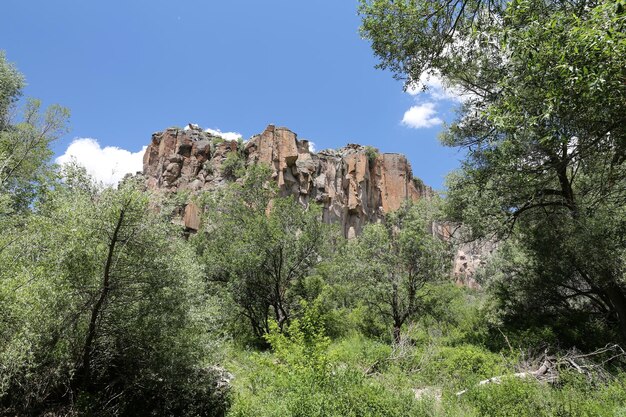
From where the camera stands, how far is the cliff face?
46256mm

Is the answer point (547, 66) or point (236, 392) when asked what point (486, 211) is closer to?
point (547, 66)

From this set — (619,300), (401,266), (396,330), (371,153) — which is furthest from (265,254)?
(371,153)

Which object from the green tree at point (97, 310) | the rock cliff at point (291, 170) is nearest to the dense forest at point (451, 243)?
the green tree at point (97, 310)

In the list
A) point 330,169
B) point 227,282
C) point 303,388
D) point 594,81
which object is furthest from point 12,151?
point 330,169

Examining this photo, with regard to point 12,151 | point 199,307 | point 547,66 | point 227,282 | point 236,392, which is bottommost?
point 236,392

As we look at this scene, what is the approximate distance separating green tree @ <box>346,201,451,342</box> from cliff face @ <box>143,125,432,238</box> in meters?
23.7

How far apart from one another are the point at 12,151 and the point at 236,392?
13.5m

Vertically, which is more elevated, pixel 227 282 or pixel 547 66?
pixel 547 66

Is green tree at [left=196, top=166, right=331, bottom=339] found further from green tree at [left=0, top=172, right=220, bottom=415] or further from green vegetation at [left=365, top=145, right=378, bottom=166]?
green vegetation at [left=365, top=145, right=378, bottom=166]

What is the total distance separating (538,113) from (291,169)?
45969 mm

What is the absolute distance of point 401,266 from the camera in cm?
1702

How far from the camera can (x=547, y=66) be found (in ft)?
16.4

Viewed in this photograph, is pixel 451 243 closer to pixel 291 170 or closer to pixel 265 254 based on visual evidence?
pixel 265 254

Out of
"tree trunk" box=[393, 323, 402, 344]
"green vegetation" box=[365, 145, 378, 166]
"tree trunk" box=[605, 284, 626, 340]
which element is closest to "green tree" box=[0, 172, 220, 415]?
"tree trunk" box=[393, 323, 402, 344]
